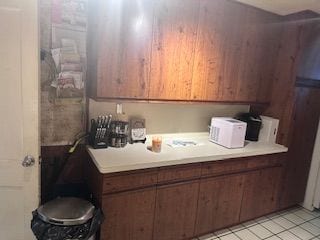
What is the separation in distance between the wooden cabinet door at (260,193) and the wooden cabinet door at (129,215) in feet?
3.65

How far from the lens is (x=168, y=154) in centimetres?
209

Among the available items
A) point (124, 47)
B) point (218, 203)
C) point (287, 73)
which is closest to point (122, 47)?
point (124, 47)

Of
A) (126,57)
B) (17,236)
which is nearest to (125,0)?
(126,57)

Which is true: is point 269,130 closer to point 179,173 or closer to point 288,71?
point 288,71

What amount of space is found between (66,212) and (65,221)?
9cm

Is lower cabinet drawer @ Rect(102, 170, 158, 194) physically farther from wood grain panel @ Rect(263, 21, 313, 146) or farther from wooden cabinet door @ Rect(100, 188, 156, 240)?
wood grain panel @ Rect(263, 21, 313, 146)

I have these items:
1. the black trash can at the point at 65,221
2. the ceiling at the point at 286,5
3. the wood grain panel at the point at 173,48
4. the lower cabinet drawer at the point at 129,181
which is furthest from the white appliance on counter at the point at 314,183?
the black trash can at the point at 65,221

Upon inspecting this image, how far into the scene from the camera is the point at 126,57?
6.35 ft

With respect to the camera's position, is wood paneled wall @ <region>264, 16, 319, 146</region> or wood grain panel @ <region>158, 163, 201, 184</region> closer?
wood grain panel @ <region>158, 163, 201, 184</region>

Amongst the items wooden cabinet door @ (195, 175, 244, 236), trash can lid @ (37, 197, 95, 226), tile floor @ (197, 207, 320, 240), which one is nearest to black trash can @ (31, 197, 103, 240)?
trash can lid @ (37, 197, 95, 226)

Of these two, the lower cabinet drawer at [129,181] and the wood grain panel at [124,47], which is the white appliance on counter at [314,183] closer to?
the lower cabinet drawer at [129,181]

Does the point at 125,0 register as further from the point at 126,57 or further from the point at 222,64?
the point at 222,64

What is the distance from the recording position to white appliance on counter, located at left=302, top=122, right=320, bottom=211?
3035 millimetres

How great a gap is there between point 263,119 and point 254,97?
328 millimetres
